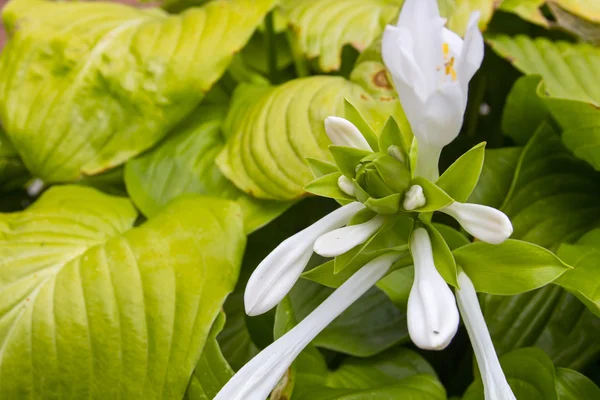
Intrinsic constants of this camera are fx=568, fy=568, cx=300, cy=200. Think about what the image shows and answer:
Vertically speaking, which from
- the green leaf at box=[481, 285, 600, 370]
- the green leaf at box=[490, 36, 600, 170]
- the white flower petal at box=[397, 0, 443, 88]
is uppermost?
the white flower petal at box=[397, 0, 443, 88]

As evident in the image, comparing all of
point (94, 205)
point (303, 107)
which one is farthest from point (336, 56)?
point (94, 205)

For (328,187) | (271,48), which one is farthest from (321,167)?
(271,48)

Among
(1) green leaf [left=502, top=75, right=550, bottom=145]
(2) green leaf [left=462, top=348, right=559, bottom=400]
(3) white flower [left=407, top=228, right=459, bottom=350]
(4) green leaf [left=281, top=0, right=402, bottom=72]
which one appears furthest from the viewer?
(4) green leaf [left=281, top=0, right=402, bottom=72]

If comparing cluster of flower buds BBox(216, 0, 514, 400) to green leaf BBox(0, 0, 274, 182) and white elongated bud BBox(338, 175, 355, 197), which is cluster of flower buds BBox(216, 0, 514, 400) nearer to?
white elongated bud BBox(338, 175, 355, 197)

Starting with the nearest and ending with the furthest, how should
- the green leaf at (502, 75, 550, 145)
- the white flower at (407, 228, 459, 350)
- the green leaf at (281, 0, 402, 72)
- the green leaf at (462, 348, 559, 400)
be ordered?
the white flower at (407, 228, 459, 350), the green leaf at (462, 348, 559, 400), the green leaf at (502, 75, 550, 145), the green leaf at (281, 0, 402, 72)

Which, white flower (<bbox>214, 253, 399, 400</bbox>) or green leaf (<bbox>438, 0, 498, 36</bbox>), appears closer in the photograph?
white flower (<bbox>214, 253, 399, 400</bbox>)

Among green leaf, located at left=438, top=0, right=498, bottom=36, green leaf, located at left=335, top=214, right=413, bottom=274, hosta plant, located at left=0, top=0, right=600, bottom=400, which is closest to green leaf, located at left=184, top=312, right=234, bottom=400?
hosta plant, located at left=0, top=0, right=600, bottom=400

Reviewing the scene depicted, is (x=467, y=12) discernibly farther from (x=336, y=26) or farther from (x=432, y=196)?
(x=432, y=196)

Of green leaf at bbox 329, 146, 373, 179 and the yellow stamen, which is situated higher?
the yellow stamen
